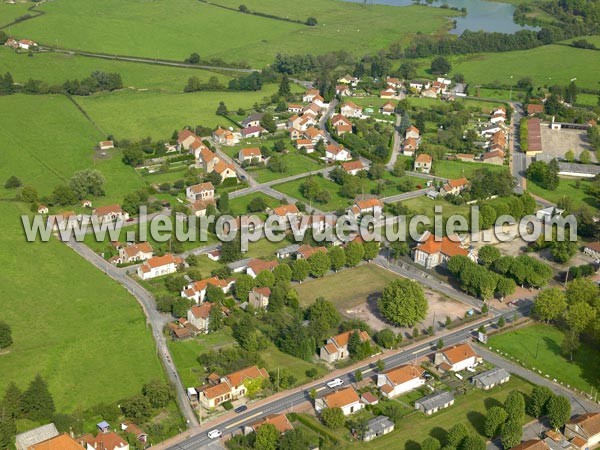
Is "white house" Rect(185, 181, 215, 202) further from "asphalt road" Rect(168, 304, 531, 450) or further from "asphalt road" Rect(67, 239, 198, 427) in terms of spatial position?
"asphalt road" Rect(168, 304, 531, 450)

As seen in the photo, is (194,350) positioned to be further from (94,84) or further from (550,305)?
(94,84)

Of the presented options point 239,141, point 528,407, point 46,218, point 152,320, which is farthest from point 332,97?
point 528,407

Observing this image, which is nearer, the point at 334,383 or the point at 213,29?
the point at 334,383

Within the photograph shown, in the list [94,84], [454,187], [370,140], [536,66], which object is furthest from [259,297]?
[536,66]

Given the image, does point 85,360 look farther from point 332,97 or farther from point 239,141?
point 332,97

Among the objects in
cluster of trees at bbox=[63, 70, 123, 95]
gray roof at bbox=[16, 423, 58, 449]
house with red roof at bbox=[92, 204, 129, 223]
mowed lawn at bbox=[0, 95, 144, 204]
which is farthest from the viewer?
cluster of trees at bbox=[63, 70, 123, 95]

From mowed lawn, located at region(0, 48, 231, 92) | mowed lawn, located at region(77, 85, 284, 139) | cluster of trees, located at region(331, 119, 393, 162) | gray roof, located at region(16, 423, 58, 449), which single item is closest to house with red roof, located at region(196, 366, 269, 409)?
gray roof, located at region(16, 423, 58, 449)

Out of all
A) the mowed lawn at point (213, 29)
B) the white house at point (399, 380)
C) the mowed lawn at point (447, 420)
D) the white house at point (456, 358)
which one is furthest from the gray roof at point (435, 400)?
the mowed lawn at point (213, 29)
